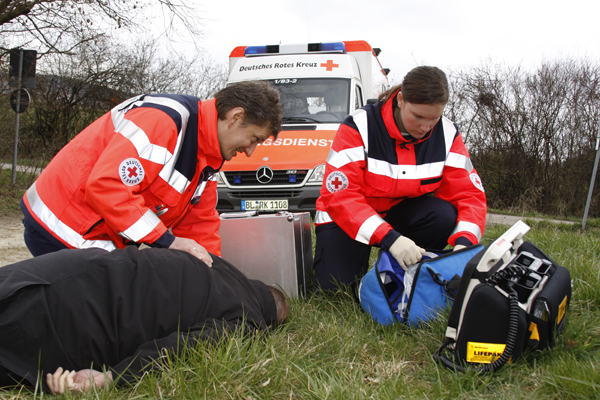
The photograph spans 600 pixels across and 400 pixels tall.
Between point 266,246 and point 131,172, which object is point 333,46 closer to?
point 266,246

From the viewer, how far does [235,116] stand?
8.28 feet

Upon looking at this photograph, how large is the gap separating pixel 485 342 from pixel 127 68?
51.8ft

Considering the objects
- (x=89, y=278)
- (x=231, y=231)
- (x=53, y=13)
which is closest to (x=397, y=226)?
(x=231, y=231)

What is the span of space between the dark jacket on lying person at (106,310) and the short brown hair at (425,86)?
148cm

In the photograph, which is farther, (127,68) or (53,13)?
(127,68)

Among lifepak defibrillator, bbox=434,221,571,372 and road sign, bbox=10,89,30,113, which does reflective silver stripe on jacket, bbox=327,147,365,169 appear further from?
road sign, bbox=10,89,30,113

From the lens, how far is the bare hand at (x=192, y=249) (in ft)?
7.47

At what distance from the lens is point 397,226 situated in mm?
3232

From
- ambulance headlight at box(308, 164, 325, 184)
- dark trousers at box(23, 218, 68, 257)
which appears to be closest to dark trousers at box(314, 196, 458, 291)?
dark trousers at box(23, 218, 68, 257)

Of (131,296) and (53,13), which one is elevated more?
(53,13)

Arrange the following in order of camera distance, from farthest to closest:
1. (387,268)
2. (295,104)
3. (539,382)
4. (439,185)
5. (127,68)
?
(127,68), (295,104), (439,185), (387,268), (539,382)

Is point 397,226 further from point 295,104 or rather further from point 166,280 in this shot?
point 295,104

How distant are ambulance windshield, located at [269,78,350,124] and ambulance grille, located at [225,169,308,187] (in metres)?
0.98

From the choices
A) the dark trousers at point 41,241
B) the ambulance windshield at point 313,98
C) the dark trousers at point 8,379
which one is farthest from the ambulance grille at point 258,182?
the dark trousers at point 8,379
